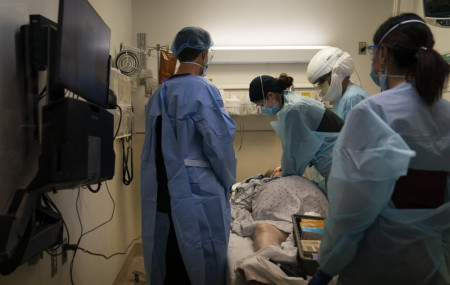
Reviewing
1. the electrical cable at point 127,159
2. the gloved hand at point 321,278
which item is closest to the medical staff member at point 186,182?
the gloved hand at point 321,278

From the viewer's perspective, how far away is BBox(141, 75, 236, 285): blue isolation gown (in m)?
1.45

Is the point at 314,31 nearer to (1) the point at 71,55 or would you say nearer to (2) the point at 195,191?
(2) the point at 195,191

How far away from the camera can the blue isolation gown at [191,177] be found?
1452 mm

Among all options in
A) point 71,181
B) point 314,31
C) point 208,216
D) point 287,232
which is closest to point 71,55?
point 71,181

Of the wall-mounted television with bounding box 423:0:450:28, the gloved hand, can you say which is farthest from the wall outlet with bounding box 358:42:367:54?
the gloved hand

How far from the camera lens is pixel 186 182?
57.4 inches

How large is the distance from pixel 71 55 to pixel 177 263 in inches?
43.8

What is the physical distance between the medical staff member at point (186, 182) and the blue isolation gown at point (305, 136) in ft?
2.21

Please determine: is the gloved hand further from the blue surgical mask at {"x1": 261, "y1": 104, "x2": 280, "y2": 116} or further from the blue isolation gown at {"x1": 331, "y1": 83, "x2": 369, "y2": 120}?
the blue isolation gown at {"x1": 331, "y1": 83, "x2": 369, "y2": 120}

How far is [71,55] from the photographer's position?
3.49 ft

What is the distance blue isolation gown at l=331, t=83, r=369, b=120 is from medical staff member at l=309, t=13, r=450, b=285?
4.66ft

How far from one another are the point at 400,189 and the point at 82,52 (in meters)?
1.23

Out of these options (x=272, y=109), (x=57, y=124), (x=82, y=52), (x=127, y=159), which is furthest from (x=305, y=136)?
(x=127, y=159)

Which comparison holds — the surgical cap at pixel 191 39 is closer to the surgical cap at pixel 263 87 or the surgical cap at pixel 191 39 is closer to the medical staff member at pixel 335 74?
the surgical cap at pixel 263 87
